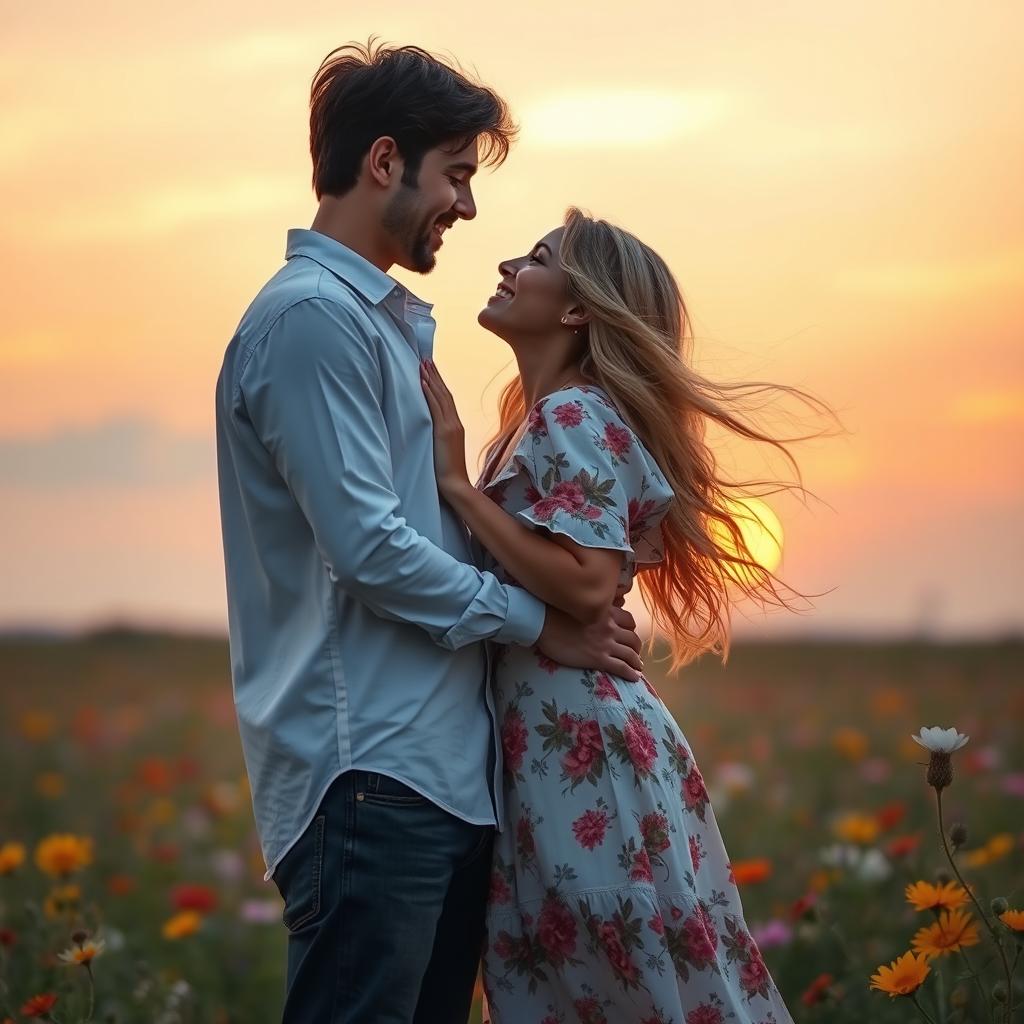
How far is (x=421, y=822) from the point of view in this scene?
2275 mm

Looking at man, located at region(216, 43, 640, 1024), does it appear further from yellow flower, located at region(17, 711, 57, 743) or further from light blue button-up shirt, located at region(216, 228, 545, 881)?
yellow flower, located at region(17, 711, 57, 743)

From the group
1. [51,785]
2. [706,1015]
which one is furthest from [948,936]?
[51,785]

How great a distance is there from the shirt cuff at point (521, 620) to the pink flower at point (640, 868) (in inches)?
15.0

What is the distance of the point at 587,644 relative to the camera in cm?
253

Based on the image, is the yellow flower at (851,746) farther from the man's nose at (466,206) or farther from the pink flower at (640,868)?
the man's nose at (466,206)

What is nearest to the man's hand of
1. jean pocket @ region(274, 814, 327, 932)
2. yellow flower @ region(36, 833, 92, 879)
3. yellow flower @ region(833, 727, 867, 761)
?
jean pocket @ region(274, 814, 327, 932)

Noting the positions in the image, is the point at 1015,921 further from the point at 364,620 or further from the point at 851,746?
the point at 851,746

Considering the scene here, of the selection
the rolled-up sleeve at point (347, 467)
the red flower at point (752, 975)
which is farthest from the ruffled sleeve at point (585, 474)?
the red flower at point (752, 975)

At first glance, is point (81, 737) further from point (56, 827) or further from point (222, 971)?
point (222, 971)

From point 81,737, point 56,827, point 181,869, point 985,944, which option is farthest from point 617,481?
point 81,737

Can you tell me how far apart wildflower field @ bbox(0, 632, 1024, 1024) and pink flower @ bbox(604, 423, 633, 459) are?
27.4 inches

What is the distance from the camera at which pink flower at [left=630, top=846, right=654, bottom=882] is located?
246cm

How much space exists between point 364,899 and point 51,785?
159 inches

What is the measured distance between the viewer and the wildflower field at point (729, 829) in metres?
3.29
